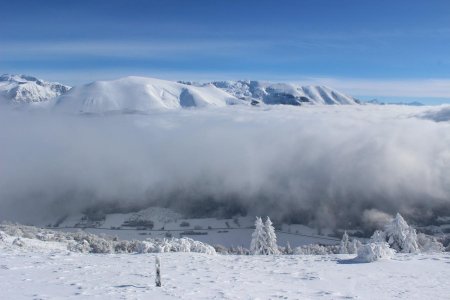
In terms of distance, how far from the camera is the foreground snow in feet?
74.1

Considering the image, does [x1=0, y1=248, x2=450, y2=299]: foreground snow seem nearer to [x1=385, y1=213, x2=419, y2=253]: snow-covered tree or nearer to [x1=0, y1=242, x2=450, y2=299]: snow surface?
[x1=0, y1=242, x2=450, y2=299]: snow surface

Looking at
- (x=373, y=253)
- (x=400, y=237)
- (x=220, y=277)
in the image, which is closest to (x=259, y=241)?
(x=400, y=237)

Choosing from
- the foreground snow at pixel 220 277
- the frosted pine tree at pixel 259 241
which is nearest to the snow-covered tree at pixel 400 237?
the frosted pine tree at pixel 259 241

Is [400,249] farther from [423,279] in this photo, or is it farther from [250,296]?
[250,296]

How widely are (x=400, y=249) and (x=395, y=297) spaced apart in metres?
52.1

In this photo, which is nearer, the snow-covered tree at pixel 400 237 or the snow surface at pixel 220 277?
the snow surface at pixel 220 277

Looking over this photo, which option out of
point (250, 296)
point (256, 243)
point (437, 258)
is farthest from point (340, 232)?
point (250, 296)

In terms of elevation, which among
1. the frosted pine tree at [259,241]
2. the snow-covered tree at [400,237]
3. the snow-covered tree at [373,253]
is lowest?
the frosted pine tree at [259,241]

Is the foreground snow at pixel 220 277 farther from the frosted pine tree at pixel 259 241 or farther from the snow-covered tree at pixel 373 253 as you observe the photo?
the frosted pine tree at pixel 259 241

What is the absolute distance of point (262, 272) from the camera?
94.4ft

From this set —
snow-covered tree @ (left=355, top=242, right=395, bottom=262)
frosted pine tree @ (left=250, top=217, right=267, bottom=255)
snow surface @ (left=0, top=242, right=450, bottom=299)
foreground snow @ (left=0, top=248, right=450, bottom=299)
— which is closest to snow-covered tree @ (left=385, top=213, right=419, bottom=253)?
frosted pine tree @ (left=250, top=217, right=267, bottom=255)

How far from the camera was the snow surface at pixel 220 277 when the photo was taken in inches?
889

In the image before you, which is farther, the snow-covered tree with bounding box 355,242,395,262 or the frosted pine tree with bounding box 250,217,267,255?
the frosted pine tree with bounding box 250,217,267,255

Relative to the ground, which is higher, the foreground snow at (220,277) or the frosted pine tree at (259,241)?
the foreground snow at (220,277)
